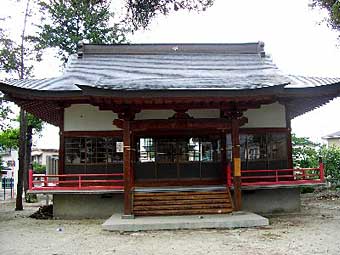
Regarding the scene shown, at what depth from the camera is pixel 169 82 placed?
1188 centimetres

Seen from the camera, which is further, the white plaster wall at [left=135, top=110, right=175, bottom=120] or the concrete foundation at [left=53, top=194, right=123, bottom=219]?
the white plaster wall at [left=135, top=110, right=175, bottom=120]

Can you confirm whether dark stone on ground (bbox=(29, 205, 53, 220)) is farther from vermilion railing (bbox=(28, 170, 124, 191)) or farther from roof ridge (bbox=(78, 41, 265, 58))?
roof ridge (bbox=(78, 41, 265, 58))

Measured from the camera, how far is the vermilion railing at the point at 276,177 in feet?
42.2

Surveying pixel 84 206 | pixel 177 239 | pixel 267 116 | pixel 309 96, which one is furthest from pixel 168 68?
pixel 177 239

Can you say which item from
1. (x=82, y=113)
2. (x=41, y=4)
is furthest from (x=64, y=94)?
(x=41, y=4)

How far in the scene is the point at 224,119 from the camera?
11.8 metres

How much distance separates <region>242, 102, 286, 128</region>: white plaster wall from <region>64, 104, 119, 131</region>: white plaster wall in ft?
15.7

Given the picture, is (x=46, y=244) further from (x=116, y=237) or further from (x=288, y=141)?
(x=288, y=141)

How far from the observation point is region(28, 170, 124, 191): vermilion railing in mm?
12422

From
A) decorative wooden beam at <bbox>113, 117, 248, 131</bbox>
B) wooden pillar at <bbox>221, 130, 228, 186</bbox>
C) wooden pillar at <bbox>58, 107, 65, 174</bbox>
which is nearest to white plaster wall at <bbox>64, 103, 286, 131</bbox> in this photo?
wooden pillar at <bbox>58, 107, 65, 174</bbox>

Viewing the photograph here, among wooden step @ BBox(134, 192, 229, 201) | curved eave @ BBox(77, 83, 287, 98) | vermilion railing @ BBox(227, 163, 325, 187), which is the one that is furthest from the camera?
vermilion railing @ BBox(227, 163, 325, 187)

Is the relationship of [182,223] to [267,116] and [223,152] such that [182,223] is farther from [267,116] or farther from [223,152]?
[267,116]

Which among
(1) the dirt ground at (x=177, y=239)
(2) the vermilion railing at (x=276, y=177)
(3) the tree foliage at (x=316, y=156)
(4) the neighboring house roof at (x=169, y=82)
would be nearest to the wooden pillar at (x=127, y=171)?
(4) the neighboring house roof at (x=169, y=82)

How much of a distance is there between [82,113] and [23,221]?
4.00 metres
